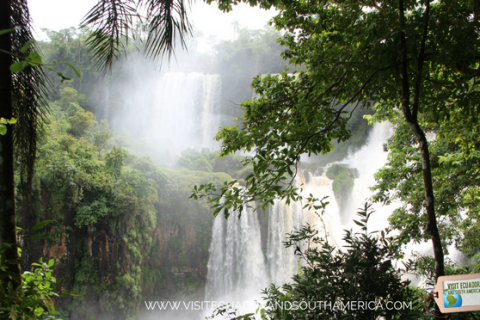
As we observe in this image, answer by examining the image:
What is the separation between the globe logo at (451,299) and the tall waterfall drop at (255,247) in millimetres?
11210

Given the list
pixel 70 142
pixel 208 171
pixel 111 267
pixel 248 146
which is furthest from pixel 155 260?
pixel 248 146

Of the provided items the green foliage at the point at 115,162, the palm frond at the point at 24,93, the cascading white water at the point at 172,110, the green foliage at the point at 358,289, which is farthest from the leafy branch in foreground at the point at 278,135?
the cascading white water at the point at 172,110

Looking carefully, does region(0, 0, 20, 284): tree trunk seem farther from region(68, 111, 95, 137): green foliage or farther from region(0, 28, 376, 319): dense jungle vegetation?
region(68, 111, 95, 137): green foliage

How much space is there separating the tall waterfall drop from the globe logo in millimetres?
11210

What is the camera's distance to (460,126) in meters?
3.18

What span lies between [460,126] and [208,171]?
14197 mm

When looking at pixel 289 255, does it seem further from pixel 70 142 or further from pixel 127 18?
pixel 127 18

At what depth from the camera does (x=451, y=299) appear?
1224mm

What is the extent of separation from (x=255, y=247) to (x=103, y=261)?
6.99 meters

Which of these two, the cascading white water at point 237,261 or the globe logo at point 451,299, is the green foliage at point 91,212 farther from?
the globe logo at point 451,299

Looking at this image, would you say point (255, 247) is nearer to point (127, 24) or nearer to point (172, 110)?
point (127, 24)

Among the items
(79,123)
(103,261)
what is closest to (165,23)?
(103,261)

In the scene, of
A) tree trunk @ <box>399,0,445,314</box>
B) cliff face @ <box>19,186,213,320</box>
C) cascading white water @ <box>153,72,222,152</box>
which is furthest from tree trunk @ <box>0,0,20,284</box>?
cascading white water @ <box>153,72,222,152</box>

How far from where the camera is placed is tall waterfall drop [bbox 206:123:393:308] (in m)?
12.6
